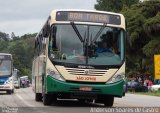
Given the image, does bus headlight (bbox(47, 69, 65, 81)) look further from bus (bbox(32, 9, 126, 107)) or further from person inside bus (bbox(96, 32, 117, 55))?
person inside bus (bbox(96, 32, 117, 55))

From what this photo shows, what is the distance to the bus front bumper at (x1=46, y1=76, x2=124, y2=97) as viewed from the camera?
1889 centimetres

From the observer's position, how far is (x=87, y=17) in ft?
64.4

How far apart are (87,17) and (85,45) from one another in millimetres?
1049

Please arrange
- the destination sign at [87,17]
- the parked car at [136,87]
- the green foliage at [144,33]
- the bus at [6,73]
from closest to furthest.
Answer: the destination sign at [87,17]
the bus at [6,73]
the parked car at [136,87]
the green foliage at [144,33]

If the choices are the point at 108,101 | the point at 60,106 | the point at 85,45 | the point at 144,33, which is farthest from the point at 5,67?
the point at 144,33

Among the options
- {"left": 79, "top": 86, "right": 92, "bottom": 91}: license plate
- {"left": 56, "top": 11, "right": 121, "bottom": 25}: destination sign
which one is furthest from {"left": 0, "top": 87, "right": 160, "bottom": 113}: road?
{"left": 56, "top": 11, "right": 121, "bottom": 25}: destination sign

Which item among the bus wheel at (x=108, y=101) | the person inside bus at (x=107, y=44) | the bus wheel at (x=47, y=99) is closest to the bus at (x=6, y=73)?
the bus wheel at (x=47, y=99)

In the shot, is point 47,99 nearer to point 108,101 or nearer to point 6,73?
point 108,101

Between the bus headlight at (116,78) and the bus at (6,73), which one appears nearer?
the bus headlight at (116,78)

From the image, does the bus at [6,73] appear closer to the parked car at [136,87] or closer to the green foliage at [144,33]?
the parked car at [136,87]

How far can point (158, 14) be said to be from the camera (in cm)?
5756

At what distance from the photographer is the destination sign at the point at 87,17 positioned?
19.6 metres

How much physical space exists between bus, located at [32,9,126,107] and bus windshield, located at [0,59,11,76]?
20903mm

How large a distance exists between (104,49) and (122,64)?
0.83 meters
